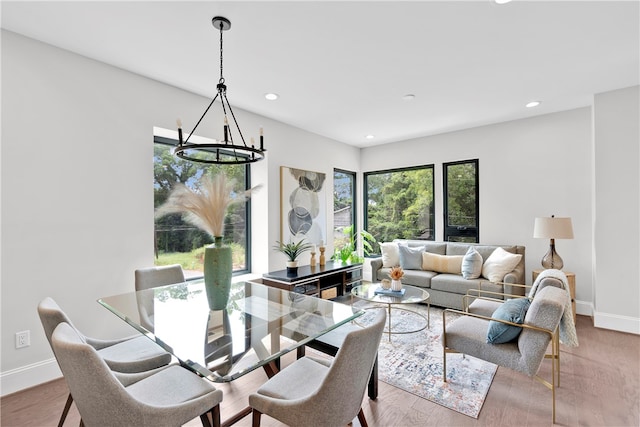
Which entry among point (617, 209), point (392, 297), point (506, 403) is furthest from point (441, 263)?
point (506, 403)

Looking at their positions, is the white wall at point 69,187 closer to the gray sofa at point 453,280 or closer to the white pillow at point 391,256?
the white pillow at point 391,256

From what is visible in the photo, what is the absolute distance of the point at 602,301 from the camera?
11.1 ft

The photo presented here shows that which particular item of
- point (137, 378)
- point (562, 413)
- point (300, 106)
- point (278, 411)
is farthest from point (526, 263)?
point (137, 378)

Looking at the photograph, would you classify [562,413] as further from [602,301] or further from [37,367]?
[37,367]

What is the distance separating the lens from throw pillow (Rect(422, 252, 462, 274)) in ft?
13.9

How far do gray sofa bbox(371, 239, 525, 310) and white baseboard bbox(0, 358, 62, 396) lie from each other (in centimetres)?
384

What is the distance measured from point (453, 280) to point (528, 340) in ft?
6.75

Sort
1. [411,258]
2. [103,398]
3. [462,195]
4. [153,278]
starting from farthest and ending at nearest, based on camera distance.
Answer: [462,195] < [411,258] < [153,278] < [103,398]

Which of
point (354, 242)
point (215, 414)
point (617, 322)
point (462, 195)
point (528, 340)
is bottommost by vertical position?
point (617, 322)

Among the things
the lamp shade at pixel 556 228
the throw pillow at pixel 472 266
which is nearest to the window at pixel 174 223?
the throw pillow at pixel 472 266

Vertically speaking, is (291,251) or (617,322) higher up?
(291,251)

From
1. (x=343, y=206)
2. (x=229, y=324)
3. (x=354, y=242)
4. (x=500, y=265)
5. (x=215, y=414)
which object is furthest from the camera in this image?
(x=354, y=242)

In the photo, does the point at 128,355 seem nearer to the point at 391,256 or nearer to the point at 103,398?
the point at 103,398

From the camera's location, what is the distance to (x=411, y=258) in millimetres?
4555
